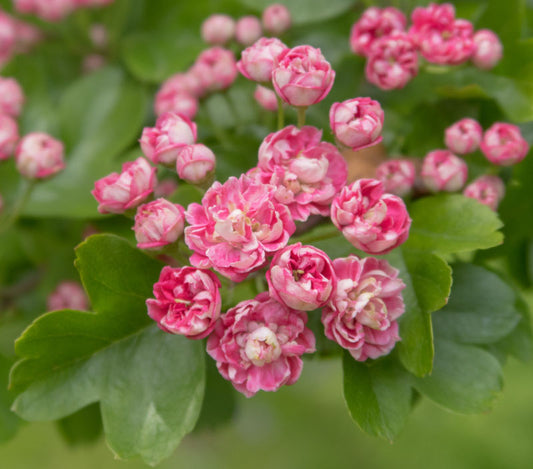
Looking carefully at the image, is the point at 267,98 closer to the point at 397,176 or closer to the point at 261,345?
the point at 397,176

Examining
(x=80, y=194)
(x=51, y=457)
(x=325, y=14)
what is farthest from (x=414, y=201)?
(x=51, y=457)

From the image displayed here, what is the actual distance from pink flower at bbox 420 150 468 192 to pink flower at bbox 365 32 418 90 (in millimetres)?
97

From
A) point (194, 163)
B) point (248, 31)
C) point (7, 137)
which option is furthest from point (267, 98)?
point (7, 137)

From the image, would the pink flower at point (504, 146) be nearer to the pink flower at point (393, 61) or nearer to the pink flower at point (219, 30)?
the pink flower at point (393, 61)

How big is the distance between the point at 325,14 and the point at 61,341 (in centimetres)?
58

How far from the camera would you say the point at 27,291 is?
1.02 meters

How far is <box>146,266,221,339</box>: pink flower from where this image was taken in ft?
1.72

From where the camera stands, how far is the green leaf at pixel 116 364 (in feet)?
1.98

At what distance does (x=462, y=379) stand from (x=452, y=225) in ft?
0.51

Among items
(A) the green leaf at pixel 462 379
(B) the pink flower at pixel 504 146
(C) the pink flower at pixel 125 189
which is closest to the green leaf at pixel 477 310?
(A) the green leaf at pixel 462 379

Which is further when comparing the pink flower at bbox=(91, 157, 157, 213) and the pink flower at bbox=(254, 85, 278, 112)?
the pink flower at bbox=(254, 85, 278, 112)

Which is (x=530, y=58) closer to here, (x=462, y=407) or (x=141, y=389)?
(x=462, y=407)

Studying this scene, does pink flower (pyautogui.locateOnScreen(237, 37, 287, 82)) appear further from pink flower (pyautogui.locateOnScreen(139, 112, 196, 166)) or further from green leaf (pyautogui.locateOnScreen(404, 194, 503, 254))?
green leaf (pyautogui.locateOnScreen(404, 194, 503, 254))

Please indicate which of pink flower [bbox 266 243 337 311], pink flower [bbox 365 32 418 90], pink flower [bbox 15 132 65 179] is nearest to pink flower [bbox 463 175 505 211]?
pink flower [bbox 365 32 418 90]
